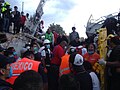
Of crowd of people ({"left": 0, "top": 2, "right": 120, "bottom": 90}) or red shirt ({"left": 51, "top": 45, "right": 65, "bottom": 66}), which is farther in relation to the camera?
red shirt ({"left": 51, "top": 45, "right": 65, "bottom": 66})

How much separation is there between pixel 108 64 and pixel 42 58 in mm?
3715

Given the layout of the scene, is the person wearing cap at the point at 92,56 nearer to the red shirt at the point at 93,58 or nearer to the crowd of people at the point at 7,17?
the red shirt at the point at 93,58

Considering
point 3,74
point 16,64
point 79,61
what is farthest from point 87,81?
point 3,74

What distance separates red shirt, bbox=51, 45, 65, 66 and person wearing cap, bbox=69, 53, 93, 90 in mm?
2999

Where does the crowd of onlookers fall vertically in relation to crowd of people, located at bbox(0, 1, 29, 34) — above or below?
below

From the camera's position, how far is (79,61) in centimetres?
490

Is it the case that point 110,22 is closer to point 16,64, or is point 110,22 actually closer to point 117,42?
point 117,42

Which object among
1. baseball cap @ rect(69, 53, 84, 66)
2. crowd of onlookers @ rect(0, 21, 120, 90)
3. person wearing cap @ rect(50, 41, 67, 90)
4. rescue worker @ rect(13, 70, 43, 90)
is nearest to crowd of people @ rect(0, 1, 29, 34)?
crowd of onlookers @ rect(0, 21, 120, 90)

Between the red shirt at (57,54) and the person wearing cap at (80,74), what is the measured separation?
2999 millimetres

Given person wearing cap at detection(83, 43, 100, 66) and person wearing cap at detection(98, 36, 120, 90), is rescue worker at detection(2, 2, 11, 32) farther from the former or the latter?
person wearing cap at detection(98, 36, 120, 90)

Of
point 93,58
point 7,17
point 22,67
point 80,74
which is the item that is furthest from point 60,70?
point 7,17

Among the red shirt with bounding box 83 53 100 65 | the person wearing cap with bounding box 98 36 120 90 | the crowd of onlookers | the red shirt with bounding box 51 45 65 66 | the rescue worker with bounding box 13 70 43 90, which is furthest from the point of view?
the red shirt with bounding box 51 45 65 66

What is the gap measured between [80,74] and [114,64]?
77 centimetres

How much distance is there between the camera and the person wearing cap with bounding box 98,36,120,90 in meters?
5.15
